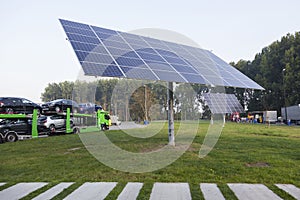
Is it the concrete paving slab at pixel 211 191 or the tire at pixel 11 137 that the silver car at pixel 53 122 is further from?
the concrete paving slab at pixel 211 191

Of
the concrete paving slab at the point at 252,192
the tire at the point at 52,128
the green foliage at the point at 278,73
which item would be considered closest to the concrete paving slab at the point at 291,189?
the concrete paving slab at the point at 252,192

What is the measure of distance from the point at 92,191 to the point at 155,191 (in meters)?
1.52

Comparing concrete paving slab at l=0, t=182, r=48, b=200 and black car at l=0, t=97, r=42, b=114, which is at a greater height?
black car at l=0, t=97, r=42, b=114

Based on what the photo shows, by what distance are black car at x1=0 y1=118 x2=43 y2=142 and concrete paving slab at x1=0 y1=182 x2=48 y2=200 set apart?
13334mm

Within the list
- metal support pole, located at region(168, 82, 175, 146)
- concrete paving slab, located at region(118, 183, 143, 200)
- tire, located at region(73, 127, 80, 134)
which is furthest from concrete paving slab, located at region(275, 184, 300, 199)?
tire, located at region(73, 127, 80, 134)

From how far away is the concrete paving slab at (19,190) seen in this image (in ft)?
19.9

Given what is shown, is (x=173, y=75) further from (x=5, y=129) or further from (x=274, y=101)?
(x=274, y=101)


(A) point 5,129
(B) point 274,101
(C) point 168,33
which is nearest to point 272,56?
(B) point 274,101

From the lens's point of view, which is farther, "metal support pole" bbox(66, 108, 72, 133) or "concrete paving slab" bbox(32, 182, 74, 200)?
"metal support pole" bbox(66, 108, 72, 133)

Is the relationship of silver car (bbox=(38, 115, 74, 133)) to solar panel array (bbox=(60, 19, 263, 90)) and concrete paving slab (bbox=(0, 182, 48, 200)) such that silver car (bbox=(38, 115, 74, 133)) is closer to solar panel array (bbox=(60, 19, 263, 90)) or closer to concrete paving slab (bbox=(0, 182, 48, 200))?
solar panel array (bbox=(60, 19, 263, 90))

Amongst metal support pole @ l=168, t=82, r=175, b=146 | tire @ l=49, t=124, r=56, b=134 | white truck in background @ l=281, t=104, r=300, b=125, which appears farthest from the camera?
white truck in background @ l=281, t=104, r=300, b=125

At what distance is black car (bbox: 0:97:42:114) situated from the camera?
20016 millimetres

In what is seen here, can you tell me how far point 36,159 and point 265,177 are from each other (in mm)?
8579

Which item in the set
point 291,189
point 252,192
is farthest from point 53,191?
point 291,189
